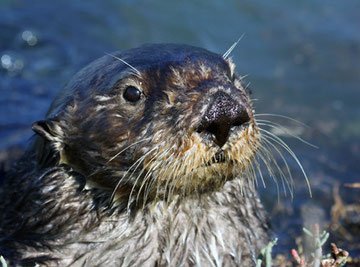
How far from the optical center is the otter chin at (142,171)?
2.64 metres

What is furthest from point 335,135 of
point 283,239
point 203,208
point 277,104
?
point 203,208

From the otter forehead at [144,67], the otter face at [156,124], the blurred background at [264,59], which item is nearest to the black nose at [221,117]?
the otter face at [156,124]

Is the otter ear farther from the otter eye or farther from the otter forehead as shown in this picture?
the otter eye

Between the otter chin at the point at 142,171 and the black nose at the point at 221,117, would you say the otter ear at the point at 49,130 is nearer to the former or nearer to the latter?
the otter chin at the point at 142,171

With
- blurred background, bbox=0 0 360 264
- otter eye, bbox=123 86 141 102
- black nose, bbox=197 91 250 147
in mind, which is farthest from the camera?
blurred background, bbox=0 0 360 264

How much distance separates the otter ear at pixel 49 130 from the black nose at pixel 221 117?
94cm

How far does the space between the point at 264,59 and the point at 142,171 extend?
673cm

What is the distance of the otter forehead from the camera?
288cm

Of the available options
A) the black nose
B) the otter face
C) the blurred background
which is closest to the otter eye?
the otter face

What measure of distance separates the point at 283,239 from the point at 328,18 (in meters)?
5.98

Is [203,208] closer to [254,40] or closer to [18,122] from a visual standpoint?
[18,122]

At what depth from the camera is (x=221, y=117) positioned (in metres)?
2.53

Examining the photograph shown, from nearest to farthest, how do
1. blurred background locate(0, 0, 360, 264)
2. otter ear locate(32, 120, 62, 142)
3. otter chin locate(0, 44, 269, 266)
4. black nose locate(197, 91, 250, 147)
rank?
black nose locate(197, 91, 250, 147), otter chin locate(0, 44, 269, 266), otter ear locate(32, 120, 62, 142), blurred background locate(0, 0, 360, 264)

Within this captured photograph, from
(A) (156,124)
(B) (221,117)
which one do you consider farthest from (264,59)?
(B) (221,117)
